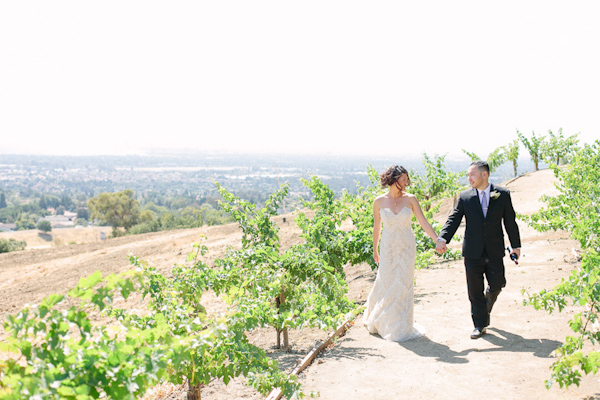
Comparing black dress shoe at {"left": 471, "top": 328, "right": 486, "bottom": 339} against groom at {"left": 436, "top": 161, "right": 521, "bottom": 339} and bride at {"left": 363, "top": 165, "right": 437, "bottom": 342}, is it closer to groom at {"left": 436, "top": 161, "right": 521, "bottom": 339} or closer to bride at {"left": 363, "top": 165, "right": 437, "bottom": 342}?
groom at {"left": 436, "top": 161, "right": 521, "bottom": 339}

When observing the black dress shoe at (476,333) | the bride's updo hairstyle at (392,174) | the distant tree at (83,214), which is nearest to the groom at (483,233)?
the black dress shoe at (476,333)

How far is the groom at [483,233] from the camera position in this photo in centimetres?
561

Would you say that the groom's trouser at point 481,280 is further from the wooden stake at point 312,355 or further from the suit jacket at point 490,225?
the wooden stake at point 312,355

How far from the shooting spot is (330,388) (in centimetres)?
495

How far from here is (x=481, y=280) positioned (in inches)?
227

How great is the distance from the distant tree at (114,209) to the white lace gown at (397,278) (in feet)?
181

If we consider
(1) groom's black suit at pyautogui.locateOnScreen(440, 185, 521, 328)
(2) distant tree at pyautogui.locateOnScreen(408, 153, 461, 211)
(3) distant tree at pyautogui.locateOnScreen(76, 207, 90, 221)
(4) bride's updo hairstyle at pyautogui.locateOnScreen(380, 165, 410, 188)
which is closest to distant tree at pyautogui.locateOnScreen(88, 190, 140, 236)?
(2) distant tree at pyautogui.locateOnScreen(408, 153, 461, 211)

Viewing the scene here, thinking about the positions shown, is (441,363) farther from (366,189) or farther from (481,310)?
(366,189)

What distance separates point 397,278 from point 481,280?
3.17 feet

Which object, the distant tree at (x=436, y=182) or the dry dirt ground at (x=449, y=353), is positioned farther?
the distant tree at (x=436, y=182)

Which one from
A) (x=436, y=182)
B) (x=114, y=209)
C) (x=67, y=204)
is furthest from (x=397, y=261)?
(x=67, y=204)

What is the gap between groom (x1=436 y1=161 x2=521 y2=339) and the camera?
5.61 meters

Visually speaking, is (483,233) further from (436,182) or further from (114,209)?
(114,209)

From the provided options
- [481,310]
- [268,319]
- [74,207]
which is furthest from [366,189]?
[74,207]
